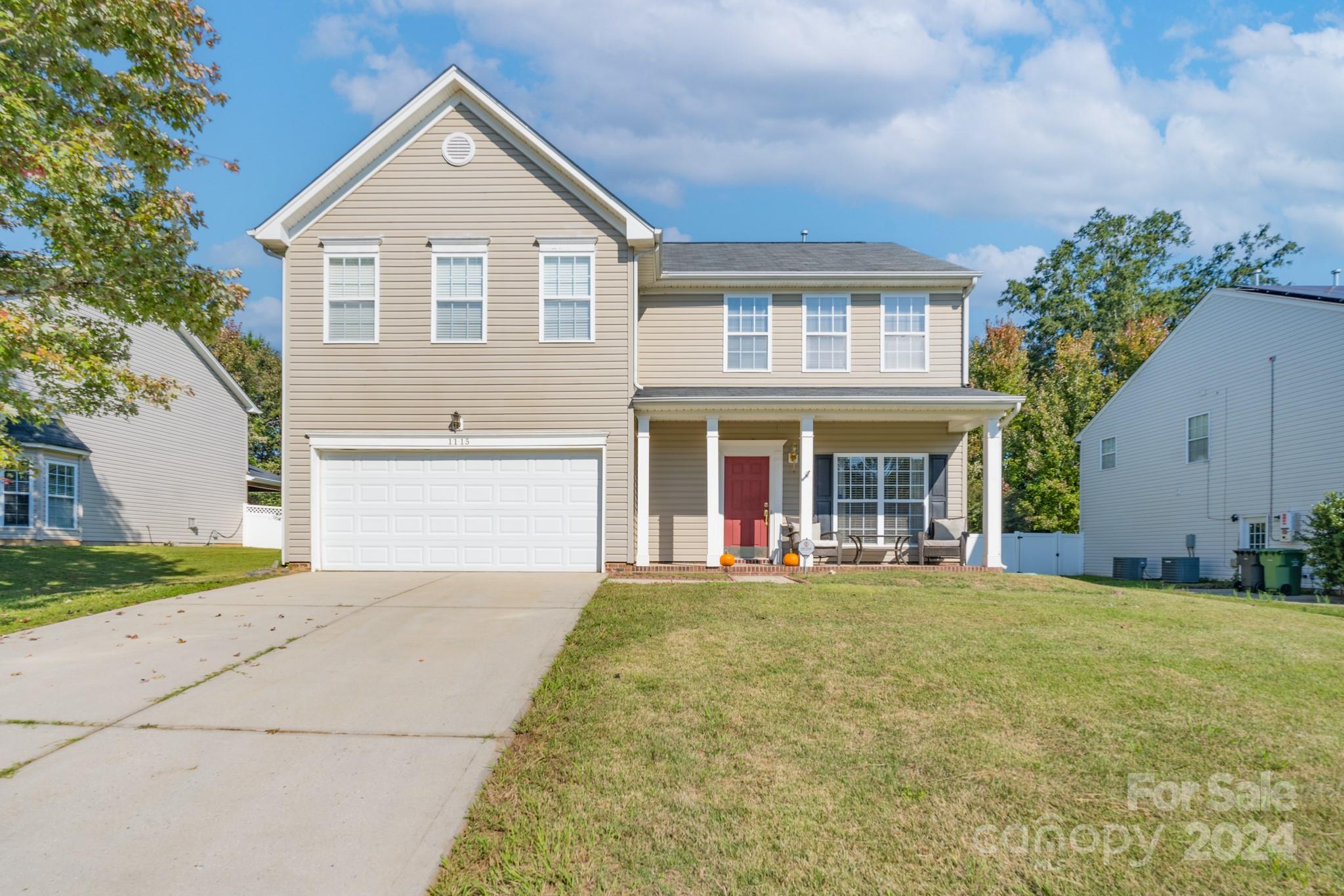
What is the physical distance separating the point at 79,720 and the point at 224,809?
1.94m

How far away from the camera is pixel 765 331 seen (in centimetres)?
1548

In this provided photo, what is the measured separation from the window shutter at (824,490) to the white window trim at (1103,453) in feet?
37.0

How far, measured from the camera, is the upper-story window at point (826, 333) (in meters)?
15.5

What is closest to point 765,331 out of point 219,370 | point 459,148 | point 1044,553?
point 459,148

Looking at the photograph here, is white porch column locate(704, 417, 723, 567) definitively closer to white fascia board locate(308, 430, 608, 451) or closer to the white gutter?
white fascia board locate(308, 430, 608, 451)

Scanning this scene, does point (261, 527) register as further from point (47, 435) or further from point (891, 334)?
point (891, 334)

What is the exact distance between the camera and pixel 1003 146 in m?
25.9

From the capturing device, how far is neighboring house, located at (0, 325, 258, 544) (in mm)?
18797

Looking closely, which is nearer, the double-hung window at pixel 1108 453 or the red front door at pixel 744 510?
the red front door at pixel 744 510

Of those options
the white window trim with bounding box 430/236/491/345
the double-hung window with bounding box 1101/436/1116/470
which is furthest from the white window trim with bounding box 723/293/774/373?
the double-hung window with bounding box 1101/436/1116/470

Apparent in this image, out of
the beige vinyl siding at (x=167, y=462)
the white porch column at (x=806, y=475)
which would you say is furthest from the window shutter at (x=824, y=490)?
the beige vinyl siding at (x=167, y=462)

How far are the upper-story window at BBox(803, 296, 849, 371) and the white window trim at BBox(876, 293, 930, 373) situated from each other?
9.4 inches

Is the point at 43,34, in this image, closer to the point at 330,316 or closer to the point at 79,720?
the point at 330,316

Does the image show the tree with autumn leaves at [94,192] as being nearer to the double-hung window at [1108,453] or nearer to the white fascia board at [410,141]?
the white fascia board at [410,141]
